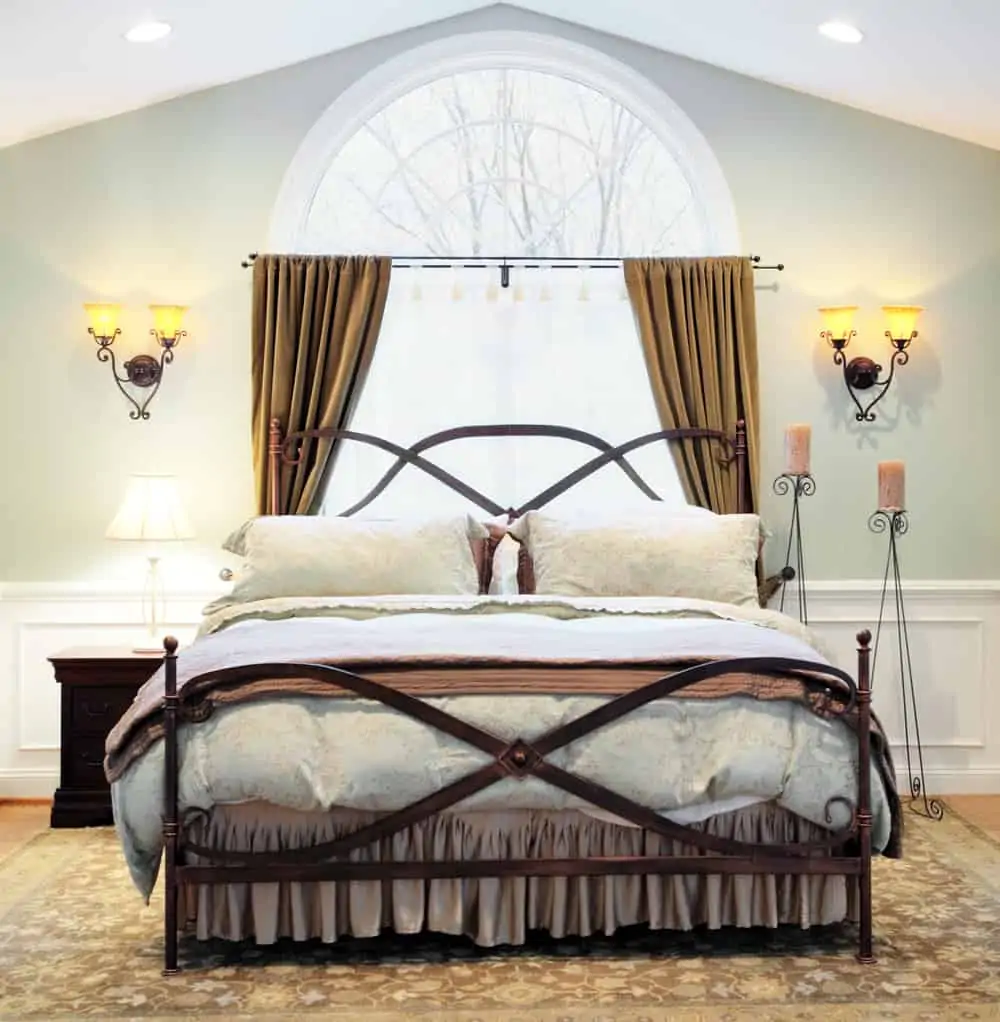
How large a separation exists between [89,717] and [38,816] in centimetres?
49

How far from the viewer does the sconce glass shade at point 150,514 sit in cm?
556

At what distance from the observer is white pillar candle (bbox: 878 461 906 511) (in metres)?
5.55

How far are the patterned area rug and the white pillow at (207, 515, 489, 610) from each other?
1200mm

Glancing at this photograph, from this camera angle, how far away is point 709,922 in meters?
3.85

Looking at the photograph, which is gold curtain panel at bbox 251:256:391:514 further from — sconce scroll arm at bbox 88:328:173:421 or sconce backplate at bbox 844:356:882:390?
sconce backplate at bbox 844:356:882:390

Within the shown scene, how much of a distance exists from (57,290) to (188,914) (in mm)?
2873

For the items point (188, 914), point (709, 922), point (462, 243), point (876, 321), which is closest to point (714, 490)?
point (876, 321)

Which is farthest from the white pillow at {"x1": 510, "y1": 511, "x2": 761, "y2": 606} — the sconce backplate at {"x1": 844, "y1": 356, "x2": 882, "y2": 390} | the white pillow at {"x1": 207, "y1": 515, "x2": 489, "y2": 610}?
the sconce backplate at {"x1": 844, "y1": 356, "x2": 882, "y2": 390}

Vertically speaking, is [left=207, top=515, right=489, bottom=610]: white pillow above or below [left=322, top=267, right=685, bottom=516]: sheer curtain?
below

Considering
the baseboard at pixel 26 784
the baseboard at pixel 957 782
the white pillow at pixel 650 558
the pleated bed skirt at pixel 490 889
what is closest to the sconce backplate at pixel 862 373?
the white pillow at pixel 650 558

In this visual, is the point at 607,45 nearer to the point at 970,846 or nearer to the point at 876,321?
the point at 876,321

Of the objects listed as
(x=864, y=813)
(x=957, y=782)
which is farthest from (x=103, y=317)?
(x=957, y=782)

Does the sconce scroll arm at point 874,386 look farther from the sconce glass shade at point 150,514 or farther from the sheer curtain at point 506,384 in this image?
the sconce glass shade at point 150,514

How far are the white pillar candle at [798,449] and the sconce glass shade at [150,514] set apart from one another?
227 centimetres
